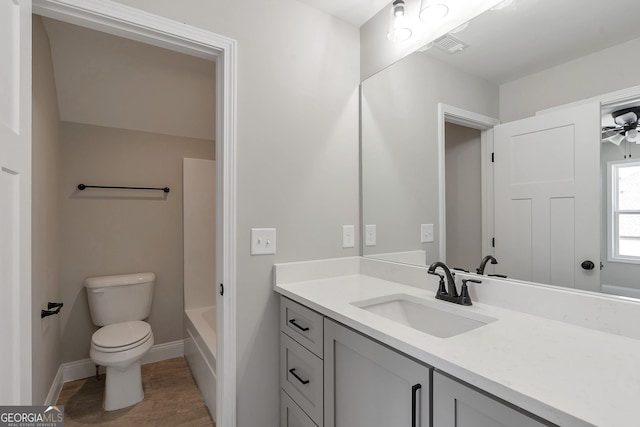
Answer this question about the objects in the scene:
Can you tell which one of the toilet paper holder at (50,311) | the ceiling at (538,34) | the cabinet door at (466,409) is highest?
the ceiling at (538,34)

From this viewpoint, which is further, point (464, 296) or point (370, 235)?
point (370, 235)

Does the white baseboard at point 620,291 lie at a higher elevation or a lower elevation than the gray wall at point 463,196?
lower

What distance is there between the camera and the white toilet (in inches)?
77.3

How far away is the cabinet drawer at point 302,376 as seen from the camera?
1.20 metres

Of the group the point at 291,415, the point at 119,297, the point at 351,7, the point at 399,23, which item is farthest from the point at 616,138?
the point at 119,297

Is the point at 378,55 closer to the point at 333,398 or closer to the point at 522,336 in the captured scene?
the point at 522,336

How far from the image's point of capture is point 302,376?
133 cm

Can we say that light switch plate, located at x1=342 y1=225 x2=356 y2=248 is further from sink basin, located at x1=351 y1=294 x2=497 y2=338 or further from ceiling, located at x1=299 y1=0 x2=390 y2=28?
ceiling, located at x1=299 y1=0 x2=390 y2=28

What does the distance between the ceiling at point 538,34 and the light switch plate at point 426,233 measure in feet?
2.25

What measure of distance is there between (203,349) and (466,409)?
1.81 m

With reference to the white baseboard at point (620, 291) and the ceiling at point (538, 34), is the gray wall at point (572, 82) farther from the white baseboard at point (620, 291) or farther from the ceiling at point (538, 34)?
the white baseboard at point (620, 291)

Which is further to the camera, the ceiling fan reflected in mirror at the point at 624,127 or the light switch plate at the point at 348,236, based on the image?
the light switch plate at the point at 348,236

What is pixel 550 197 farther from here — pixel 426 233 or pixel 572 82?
pixel 426 233

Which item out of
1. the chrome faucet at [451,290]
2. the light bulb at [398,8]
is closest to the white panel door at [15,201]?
the chrome faucet at [451,290]
